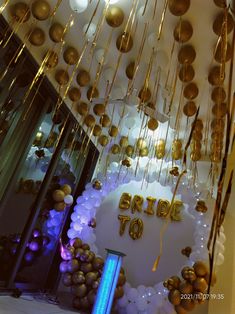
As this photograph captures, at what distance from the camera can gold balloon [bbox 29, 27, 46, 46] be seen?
2.21m

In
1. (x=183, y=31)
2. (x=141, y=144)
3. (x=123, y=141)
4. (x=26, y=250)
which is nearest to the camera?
(x=183, y=31)

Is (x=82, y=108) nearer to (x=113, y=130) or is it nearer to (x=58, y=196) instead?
(x=113, y=130)

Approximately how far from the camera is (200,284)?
8.91 feet

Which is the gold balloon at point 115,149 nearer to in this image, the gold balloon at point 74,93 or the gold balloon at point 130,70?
the gold balloon at point 74,93

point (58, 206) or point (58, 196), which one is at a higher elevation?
point (58, 196)

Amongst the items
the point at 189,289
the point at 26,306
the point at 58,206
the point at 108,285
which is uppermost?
the point at 58,206

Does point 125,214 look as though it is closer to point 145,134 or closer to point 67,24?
point 145,134

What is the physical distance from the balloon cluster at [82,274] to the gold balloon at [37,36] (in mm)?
2166

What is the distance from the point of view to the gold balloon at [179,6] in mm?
1735

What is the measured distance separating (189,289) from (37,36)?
265 centimetres

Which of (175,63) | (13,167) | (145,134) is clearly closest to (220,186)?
(175,63)

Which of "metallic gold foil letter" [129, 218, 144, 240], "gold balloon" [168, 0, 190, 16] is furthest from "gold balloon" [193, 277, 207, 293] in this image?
"gold balloon" [168, 0, 190, 16]

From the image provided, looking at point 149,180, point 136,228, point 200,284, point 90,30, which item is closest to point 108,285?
point 200,284

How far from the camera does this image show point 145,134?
12.0 feet
